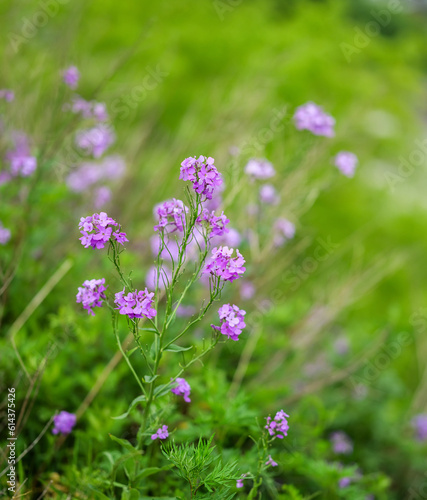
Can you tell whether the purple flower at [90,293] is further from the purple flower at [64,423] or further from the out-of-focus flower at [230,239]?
the out-of-focus flower at [230,239]

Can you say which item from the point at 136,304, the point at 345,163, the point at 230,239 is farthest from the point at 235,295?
the point at 136,304

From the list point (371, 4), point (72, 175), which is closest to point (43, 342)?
point (72, 175)

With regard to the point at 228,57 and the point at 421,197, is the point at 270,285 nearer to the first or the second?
the point at 228,57

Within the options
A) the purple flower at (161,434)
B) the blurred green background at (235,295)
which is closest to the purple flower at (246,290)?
the blurred green background at (235,295)

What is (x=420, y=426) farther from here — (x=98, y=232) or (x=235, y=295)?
(x=98, y=232)

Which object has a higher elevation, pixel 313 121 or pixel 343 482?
pixel 313 121

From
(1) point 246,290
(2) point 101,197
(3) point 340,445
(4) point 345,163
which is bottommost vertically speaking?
(3) point 340,445

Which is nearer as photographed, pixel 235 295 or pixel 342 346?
pixel 235 295
